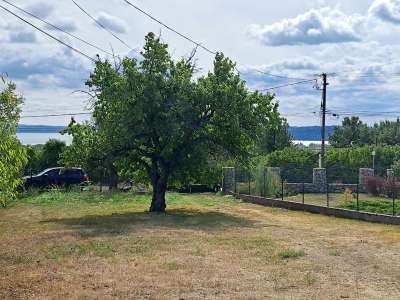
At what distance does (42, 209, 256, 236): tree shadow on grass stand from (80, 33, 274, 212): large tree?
6.17ft

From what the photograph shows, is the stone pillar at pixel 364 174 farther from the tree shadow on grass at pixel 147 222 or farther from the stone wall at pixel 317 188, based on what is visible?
the tree shadow on grass at pixel 147 222

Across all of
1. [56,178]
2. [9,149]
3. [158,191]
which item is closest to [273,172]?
[158,191]

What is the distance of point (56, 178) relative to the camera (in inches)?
1501

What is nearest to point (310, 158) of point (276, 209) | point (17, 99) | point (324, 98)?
point (324, 98)

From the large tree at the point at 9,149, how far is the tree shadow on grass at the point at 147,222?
25.7 feet

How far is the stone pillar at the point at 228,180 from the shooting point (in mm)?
37625

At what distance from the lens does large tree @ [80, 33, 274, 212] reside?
23.2 metres

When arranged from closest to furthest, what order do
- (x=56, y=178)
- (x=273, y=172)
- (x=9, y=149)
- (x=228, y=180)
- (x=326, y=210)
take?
(x=9, y=149)
(x=326, y=210)
(x=273, y=172)
(x=56, y=178)
(x=228, y=180)

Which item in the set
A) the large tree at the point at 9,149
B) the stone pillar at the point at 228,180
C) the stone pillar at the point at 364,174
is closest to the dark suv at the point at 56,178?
the stone pillar at the point at 228,180

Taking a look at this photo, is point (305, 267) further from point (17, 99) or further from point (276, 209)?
point (276, 209)

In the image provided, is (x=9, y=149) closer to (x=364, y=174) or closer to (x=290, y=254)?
(x=290, y=254)

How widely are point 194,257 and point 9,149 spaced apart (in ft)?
19.0

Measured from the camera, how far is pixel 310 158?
44.6 meters

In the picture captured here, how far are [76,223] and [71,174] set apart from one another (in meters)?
17.6
